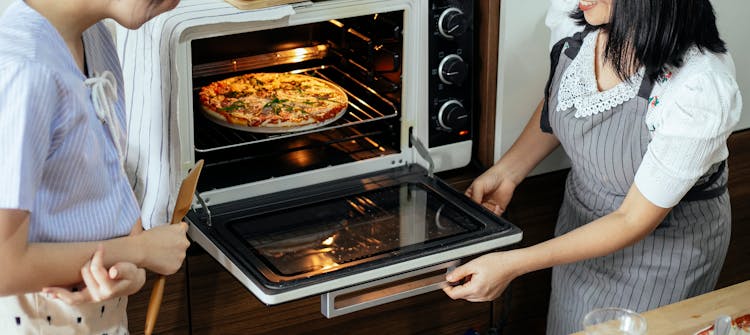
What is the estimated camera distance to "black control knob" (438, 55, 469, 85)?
1.79 meters

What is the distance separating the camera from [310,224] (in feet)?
5.45

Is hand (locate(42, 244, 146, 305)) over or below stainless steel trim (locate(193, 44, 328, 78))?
Result: below

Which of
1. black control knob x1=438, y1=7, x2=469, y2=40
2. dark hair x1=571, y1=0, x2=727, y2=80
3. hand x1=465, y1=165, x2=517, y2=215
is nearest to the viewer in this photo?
dark hair x1=571, y1=0, x2=727, y2=80

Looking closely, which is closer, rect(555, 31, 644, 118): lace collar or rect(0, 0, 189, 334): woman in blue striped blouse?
rect(0, 0, 189, 334): woman in blue striped blouse

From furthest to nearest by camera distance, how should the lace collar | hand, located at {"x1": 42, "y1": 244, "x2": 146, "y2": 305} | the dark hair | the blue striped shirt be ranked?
the lace collar, the dark hair, hand, located at {"x1": 42, "y1": 244, "x2": 146, "y2": 305}, the blue striped shirt

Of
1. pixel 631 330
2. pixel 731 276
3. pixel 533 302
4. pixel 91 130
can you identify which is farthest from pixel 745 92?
pixel 91 130

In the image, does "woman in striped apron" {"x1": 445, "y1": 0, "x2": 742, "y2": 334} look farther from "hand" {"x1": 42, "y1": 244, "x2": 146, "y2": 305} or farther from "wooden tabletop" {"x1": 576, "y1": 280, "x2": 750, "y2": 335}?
"hand" {"x1": 42, "y1": 244, "x2": 146, "y2": 305}

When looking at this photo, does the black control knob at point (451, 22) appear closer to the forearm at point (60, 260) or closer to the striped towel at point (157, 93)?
the striped towel at point (157, 93)

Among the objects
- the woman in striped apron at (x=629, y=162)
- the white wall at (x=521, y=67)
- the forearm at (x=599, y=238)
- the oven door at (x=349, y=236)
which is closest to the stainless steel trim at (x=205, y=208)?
the oven door at (x=349, y=236)

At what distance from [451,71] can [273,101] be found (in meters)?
0.32

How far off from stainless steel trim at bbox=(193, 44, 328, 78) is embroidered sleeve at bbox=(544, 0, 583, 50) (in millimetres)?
416

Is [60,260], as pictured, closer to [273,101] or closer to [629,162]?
[273,101]

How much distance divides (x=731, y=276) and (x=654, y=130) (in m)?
0.89

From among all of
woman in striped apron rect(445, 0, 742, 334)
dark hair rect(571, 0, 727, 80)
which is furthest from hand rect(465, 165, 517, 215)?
dark hair rect(571, 0, 727, 80)
